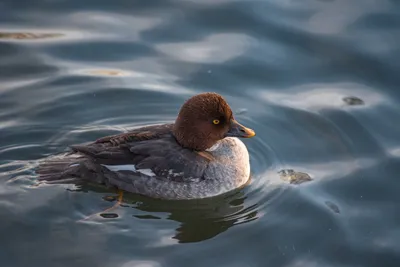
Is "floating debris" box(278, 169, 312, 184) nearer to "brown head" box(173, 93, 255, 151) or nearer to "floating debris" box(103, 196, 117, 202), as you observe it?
"brown head" box(173, 93, 255, 151)

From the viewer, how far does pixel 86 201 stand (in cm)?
854

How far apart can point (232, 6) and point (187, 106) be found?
416cm

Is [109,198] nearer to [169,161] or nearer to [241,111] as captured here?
[169,161]

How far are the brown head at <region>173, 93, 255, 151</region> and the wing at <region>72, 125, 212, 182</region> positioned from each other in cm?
14

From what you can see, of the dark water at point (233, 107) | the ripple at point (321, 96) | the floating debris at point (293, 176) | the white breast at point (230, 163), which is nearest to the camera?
the dark water at point (233, 107)

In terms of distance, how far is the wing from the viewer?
28.4ft

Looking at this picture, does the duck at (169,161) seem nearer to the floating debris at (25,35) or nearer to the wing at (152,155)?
the wing at (152,155)

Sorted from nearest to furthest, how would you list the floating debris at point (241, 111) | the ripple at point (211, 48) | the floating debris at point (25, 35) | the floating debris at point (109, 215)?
the floating debris at point (109, 215), the floating debris at point (241, 111), the ripple at point (211, 48), the floating debris at point (25, 35)

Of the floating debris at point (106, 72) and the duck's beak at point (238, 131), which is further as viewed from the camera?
the floating debris at point (106, 72)

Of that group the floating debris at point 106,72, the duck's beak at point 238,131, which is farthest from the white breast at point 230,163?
the floating debris at point 106,72

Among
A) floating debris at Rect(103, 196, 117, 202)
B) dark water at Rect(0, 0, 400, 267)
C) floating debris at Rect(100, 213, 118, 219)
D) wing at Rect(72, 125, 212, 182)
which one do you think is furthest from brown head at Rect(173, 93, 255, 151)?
floating debris at Rect(100, 213, 118, 219)

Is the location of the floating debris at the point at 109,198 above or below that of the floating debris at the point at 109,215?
above

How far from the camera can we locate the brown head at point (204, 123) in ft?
28.6

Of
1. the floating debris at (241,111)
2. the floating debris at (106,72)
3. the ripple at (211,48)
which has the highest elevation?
the ripple at (211,48)
